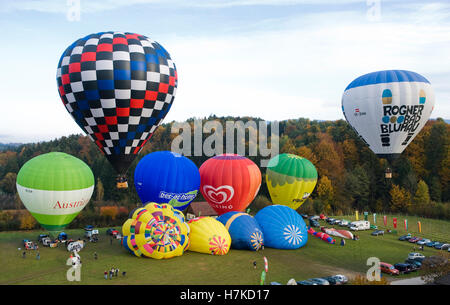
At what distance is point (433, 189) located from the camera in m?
42.4

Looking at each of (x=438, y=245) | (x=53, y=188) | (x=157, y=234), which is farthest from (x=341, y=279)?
(x=53, y=188)

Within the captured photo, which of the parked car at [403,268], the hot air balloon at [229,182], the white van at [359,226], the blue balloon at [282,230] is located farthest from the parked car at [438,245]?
the hot air balloon at [229,182]

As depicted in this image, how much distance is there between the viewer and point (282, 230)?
21.0 m

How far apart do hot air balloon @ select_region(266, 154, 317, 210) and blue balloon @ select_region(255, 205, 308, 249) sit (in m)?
4.04

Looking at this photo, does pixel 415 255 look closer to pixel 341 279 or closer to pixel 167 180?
pixel 341 279

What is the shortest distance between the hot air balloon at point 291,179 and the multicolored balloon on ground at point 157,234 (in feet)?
26.7

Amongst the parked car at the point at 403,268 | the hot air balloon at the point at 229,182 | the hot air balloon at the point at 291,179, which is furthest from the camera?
the hot air balloon at the point at 291,179

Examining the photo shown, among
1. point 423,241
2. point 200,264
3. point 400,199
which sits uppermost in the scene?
point 400,199

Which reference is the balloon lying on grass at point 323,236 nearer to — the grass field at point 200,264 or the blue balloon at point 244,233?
the grass field at point 200,264

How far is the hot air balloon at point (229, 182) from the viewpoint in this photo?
23.5 m

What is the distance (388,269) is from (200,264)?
755 centimetres

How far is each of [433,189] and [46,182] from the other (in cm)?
3657

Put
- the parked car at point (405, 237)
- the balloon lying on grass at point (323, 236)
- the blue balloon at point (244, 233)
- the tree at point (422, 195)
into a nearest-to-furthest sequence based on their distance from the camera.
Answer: the blue balloon at point (244, 233), the balloon lying on grass at point (323, 236), the parked car at point (405, 237), the tree at point (422, 195)

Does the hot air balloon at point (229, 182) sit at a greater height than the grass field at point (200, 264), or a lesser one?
greater
